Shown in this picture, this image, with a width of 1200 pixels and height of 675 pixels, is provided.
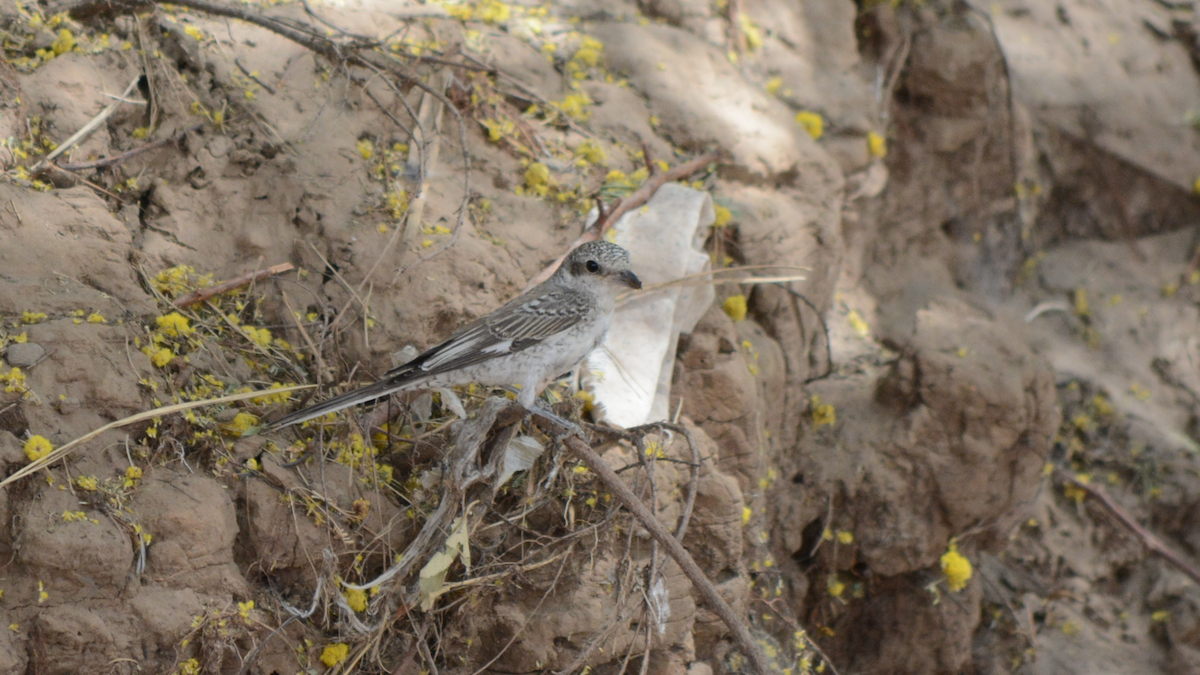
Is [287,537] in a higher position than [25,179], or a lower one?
lower

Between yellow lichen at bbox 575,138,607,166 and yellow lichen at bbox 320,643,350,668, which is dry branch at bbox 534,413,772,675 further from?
yellow lichen at bbox 575,138,607,166

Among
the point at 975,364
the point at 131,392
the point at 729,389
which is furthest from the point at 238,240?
the point at 975,364

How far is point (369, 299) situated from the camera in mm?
4309

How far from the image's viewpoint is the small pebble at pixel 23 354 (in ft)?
10.4

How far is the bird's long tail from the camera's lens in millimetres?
3488

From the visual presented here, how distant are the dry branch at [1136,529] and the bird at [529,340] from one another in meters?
4.69

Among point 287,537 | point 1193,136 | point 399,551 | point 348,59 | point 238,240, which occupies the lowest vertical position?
point 1193,136

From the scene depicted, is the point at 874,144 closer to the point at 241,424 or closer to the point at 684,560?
the point at 684,560

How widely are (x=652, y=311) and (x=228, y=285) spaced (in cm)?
219

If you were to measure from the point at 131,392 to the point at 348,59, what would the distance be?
2.19m

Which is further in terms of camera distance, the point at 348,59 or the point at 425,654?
the point at 348,59

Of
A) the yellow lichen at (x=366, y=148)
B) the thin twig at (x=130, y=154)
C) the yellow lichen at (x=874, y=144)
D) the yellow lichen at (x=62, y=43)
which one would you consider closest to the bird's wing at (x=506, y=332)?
the yellow lichen at (x=366, y=148)

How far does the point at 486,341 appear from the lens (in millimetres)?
3963

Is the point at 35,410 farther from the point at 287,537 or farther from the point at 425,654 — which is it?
the point at 425,654
